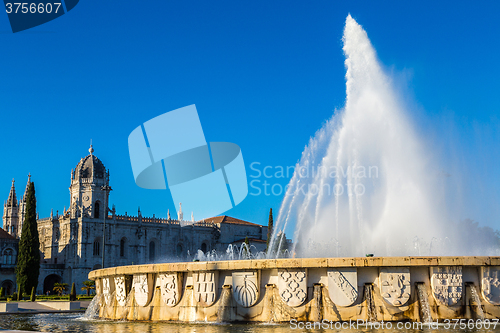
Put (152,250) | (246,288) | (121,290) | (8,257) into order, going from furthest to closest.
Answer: (152,250)
(8,257)
(121,290)
(246,288)

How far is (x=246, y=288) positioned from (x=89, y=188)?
2132 inches

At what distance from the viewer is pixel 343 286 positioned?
957cm

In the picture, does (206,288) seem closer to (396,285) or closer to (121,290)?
(121,290)

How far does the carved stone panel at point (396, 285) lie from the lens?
30.7 ft

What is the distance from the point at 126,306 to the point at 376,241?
880cm

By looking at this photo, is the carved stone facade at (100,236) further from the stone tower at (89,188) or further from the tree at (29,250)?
the tree at (29,250)

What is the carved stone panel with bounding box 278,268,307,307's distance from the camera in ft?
32.1

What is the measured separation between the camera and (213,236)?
7006cm

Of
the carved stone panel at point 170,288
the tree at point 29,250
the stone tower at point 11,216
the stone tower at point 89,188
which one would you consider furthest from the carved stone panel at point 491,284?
the stone tower at point 11,216

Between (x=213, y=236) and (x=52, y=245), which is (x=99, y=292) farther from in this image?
(x=213, y=236)

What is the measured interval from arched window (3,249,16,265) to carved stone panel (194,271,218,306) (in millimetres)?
51363

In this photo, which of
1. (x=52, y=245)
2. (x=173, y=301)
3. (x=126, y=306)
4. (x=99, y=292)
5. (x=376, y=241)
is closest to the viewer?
(x=173, y=301)

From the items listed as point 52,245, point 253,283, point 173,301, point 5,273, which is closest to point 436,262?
point 253,283

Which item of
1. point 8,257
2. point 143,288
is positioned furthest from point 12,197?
point 143,288
